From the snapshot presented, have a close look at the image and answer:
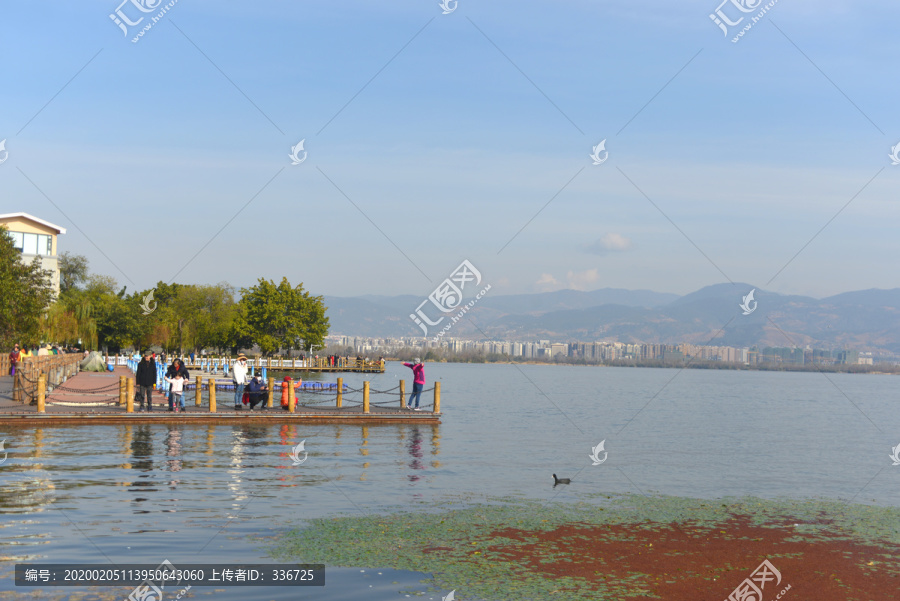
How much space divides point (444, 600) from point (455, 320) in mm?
21489

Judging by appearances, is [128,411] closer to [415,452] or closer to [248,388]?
[248,388]

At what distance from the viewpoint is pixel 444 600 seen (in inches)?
440

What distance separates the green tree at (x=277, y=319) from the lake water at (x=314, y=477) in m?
83.0

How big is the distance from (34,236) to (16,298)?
39143 millimetres

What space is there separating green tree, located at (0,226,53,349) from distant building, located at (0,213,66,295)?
28386 millimetres

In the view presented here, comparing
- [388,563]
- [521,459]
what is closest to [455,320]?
[521,459]

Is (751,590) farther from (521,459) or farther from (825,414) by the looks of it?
(825,414)
